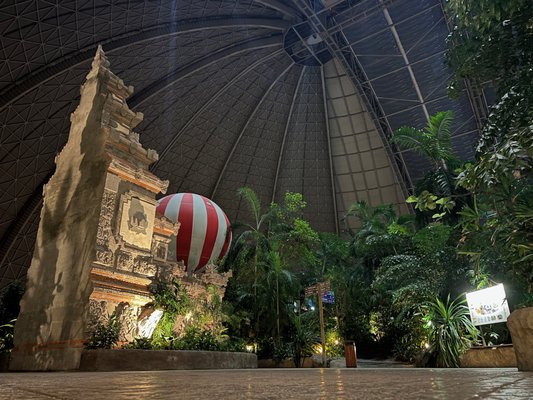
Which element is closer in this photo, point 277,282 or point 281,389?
point 281,389

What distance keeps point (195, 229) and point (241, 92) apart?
1628 centimetres

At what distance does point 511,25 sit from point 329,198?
26355 mm

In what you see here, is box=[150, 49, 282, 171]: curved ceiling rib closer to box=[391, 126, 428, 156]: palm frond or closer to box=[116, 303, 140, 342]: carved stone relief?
box=[391, 126, 428, 156]: palm frond

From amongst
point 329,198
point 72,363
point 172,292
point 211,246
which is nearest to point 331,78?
point 329,198

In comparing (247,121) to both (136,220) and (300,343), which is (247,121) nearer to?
(300,343)

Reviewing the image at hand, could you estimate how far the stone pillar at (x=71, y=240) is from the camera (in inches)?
296

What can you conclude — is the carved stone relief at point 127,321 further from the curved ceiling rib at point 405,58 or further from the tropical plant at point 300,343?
the curved ceiling rib at point 405,58

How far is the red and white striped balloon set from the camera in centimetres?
1398

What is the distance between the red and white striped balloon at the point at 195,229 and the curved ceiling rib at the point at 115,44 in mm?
9488

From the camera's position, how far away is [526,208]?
17.8 ft

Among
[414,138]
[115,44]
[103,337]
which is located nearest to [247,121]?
[115,44]

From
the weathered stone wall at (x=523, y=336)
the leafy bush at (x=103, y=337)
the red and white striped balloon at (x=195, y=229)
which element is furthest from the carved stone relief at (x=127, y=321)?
the weathered stone wall at (x=523, y=336)

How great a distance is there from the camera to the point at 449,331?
1105 centimetres

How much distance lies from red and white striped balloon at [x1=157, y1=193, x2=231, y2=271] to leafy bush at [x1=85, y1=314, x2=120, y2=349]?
639cm
